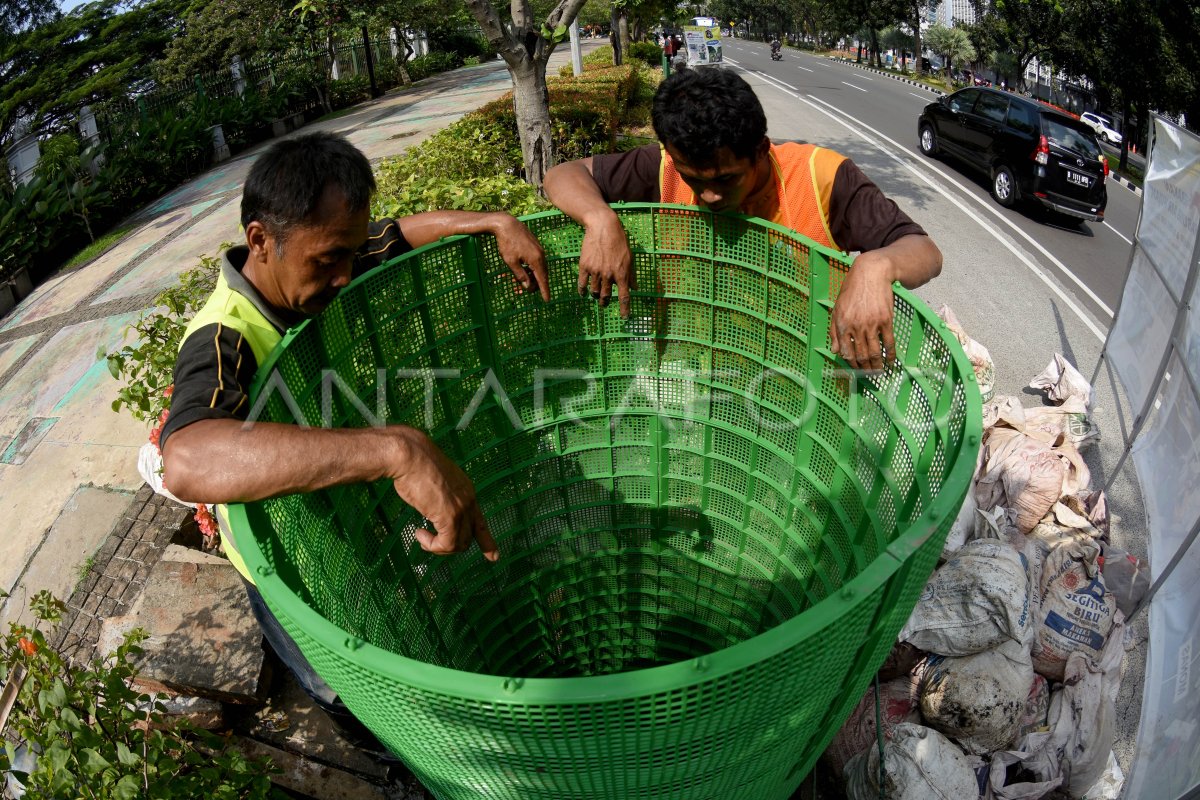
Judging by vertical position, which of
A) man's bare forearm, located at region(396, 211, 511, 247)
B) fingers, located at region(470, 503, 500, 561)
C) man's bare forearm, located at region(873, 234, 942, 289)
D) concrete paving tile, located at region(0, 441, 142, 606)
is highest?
man's bare forearm, located at region(396, 211, 511, 247)

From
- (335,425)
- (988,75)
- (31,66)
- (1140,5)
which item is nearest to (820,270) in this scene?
(335,425)

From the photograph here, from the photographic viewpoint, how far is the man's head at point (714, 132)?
2318 millimetres

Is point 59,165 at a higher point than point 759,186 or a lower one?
lower

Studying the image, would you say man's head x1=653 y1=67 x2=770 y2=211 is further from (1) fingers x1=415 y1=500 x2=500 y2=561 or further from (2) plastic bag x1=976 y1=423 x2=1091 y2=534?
(2) plastic bag x1=976 y1=423 x2=1091 y2=534

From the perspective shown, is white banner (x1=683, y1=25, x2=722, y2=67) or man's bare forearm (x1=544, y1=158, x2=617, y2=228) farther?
white banner (x1=683, y1=25, x2=722, y2=67)

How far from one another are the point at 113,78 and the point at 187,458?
25.6m

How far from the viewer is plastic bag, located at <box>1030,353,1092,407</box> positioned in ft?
16.6

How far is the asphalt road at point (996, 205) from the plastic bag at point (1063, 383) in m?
1.47

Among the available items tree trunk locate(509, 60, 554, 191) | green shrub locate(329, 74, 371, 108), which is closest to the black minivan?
tree trunk locate(509, 60, 554, 191)

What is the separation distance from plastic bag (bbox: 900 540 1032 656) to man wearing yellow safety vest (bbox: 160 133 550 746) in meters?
1.86

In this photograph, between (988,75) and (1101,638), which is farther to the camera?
(988,75)

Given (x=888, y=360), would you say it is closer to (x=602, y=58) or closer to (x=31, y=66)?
(x=602, y=58)

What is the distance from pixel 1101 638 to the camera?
10.5ft

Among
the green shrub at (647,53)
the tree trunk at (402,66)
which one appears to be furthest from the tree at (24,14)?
the green shrub at (647,53)
